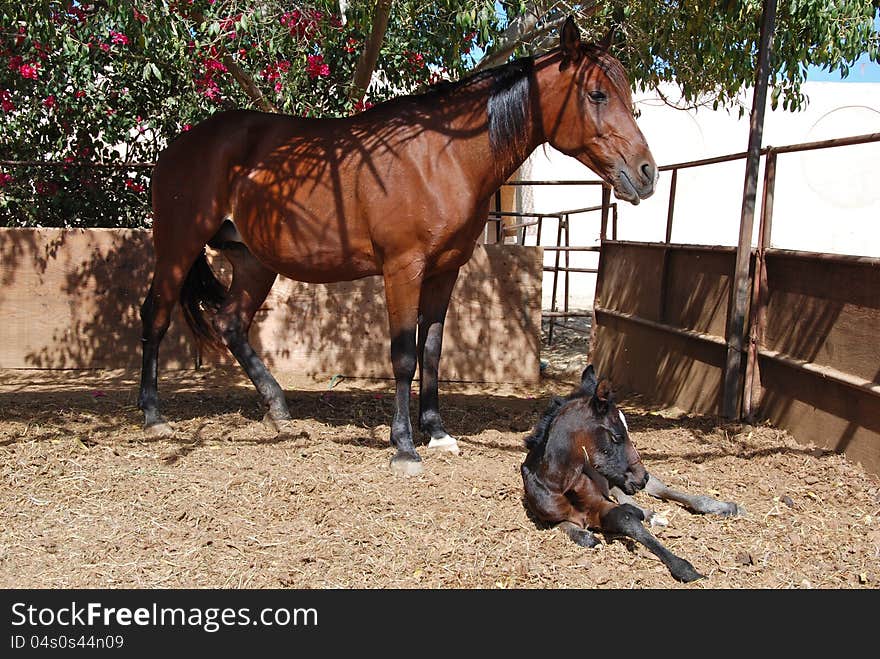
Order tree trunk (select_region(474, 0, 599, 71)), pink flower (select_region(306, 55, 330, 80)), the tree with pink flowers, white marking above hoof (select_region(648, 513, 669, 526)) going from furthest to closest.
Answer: pink flower (select_region(306, 55, 330, 80)) → tree trunk (select_region(474, 0, 599, 71)) → the tree with pink flowers → white marking above hoof (select_region(648, 513, 669, 526))

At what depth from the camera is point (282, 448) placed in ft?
15.3

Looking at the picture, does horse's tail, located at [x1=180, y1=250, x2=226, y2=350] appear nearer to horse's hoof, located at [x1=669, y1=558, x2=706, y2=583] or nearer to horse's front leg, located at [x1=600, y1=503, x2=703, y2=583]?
horse's front leg, located at [x1=600, y1=503, x2=703, y2=583]

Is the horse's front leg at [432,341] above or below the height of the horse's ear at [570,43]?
below

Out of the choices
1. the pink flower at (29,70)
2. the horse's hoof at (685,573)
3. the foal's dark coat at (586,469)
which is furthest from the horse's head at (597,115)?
the pink flower at (29,70)

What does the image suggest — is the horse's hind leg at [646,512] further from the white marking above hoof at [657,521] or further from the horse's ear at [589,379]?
the horse's ear at [589,379]

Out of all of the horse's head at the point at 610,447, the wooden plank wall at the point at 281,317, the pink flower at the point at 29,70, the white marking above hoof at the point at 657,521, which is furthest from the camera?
the wooden plank wall at the point at 281,317

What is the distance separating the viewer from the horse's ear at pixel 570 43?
4.21 meters

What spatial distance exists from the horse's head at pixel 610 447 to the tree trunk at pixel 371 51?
3275mm

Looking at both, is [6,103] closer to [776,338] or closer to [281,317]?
[281,317]

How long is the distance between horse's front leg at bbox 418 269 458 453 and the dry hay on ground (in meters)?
0.26

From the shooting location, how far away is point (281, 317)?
7.27 metres

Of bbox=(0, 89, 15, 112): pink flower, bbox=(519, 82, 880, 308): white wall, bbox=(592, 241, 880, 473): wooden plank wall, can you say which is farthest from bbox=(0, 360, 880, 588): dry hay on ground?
bbox=(519, 82, 880, 308): white wall

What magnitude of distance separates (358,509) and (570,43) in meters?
2.65

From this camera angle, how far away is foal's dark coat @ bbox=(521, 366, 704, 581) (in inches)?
125
